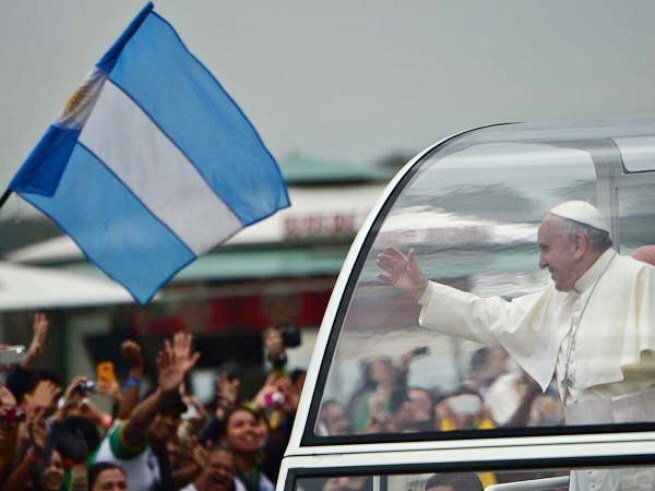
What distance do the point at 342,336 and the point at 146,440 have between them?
328cm

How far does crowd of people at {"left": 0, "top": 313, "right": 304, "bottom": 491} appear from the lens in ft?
20.6

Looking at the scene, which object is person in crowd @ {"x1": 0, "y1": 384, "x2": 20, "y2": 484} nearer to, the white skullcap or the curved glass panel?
the curved glass panel

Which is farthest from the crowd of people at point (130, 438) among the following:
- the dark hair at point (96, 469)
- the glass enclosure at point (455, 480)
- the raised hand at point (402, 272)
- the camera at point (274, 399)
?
the glass enclosure at point (455, 480)

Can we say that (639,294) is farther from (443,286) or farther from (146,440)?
(146,440)

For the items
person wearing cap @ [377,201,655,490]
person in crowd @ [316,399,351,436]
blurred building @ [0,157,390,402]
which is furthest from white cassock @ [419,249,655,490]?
blurred building @ [0,157,390,402]

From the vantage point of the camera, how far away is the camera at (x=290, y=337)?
299 inches

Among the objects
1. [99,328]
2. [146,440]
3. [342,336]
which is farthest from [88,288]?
[342,336]

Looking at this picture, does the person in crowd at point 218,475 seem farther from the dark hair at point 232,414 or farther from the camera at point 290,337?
the camera at point 290,337

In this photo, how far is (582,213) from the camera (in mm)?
3482

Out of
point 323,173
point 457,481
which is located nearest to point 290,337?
point 457,481

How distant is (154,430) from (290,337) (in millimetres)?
1121

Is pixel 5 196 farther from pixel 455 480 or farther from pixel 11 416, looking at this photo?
pixel 455 480

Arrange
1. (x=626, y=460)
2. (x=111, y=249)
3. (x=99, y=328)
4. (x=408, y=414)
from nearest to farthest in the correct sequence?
(x=626, y=460) → (x=408, y=414) → (x=111, y=249) → (x=99, y=328)

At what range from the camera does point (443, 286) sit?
11.3ft
